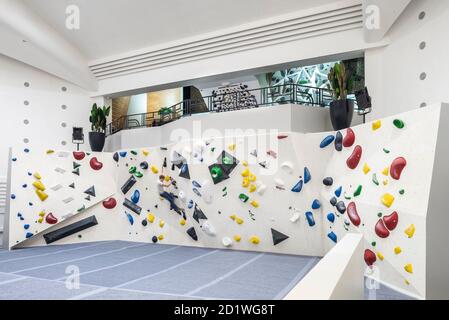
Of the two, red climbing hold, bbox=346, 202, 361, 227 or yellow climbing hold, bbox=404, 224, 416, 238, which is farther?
red climbing hold, bbox=346, 202, 361, 227

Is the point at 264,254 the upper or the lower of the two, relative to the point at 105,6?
lower

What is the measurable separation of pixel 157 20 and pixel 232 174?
3.96 meters

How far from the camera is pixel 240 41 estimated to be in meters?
6.99

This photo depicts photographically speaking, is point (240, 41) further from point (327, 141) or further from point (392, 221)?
point (392, 221)

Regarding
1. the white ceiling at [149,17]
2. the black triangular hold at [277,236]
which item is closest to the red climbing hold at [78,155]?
the white ceiling at [149,17]

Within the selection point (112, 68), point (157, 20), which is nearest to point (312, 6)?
point (157, 20)

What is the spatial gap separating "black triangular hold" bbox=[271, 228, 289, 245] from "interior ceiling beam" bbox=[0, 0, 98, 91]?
624 cm

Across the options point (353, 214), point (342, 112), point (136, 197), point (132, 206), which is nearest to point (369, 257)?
point (353, 214)

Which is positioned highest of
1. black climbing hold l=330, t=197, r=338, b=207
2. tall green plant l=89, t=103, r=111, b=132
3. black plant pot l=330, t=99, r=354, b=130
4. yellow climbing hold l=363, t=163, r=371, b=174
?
tall green plant l=89, t=103, r=111, b=132

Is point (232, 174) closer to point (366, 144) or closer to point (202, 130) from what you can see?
point (366, 144)

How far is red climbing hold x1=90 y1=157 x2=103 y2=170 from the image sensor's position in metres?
6.15

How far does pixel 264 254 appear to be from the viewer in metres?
4.73

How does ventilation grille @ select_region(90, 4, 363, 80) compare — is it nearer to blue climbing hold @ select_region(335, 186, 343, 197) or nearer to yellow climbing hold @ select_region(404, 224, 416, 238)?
blue climbing hold @ select_region(335, 186, 343, 197)

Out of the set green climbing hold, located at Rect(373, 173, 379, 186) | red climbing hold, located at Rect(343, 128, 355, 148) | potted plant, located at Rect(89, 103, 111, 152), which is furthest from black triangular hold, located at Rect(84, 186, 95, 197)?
green climbing hold, located at Rect(373, 173, 379, 186)
